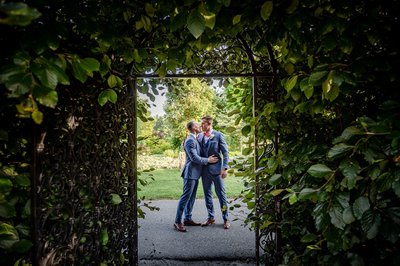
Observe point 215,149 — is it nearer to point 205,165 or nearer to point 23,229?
point 205,165

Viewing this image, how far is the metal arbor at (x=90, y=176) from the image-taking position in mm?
1704

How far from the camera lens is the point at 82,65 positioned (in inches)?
48.9

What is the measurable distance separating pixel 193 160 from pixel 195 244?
5.00ft

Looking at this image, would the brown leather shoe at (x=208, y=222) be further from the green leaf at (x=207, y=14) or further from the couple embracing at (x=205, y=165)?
the green leaf at (x=207, y=14)

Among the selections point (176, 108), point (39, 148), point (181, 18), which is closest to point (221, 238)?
point (39, 148)

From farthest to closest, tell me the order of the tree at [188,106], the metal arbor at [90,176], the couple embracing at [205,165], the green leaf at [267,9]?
the tree at [188,106], the couple embracing at [205,165], the metal arbor at [90,176], the green leaf at [267,9]

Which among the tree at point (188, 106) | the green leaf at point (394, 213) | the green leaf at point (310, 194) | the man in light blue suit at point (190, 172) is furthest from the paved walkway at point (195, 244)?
the tree at point (188, 106)

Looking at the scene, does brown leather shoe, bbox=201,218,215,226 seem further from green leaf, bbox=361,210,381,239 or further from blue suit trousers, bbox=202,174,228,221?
green leaf, bbox=361,210,381,239

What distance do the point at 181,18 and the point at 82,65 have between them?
56 centimetres

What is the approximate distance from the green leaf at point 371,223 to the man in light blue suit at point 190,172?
4.13m

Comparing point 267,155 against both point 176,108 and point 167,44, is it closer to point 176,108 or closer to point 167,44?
point 167,44

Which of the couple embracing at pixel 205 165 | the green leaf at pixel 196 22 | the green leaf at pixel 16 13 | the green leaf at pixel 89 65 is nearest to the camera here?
the green leaf at pixel 16 13

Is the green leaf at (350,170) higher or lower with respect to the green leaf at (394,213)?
higher

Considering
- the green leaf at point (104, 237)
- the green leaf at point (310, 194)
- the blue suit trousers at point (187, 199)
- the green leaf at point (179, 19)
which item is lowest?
the blue suit trousers at point (187, 199)
